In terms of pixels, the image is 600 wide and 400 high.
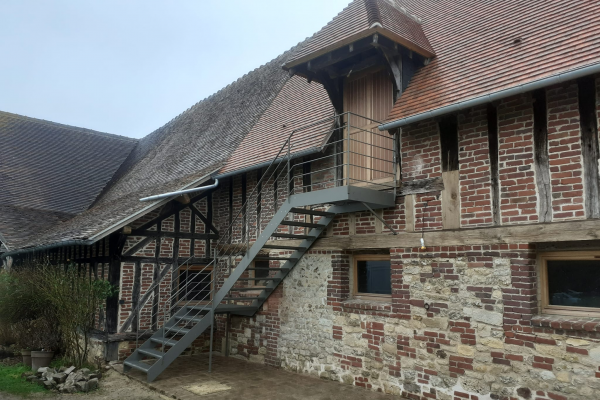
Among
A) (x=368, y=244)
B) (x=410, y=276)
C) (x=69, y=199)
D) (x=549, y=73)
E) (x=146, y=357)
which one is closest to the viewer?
(x=549, y=73)

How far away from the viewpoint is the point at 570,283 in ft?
17.2

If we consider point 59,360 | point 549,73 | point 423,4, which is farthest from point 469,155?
point 59,360

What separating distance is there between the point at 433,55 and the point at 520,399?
4.88 metres

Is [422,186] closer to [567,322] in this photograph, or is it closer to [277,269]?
[567,322]

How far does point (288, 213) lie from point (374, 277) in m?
1.83

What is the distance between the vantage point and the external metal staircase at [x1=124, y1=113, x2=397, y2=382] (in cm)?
684

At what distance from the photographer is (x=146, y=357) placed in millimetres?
8570

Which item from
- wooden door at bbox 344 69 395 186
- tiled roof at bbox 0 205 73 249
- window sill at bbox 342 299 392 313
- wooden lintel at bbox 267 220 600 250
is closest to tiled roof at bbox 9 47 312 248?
tiled roof at bbox 0 205 73 249

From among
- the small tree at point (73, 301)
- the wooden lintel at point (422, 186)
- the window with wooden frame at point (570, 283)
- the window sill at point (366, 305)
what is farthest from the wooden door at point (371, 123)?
the small tree at point (73, 301)

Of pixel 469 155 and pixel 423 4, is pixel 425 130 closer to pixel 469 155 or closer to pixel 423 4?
pixel 469 155

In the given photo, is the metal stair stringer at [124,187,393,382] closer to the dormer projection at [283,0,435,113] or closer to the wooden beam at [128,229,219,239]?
the wooden beam at [128,229,219,239]

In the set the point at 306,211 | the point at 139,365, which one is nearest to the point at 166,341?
the point at 139,365

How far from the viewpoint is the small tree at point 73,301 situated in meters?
8.48

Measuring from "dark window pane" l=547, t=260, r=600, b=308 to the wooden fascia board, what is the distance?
3.49m
